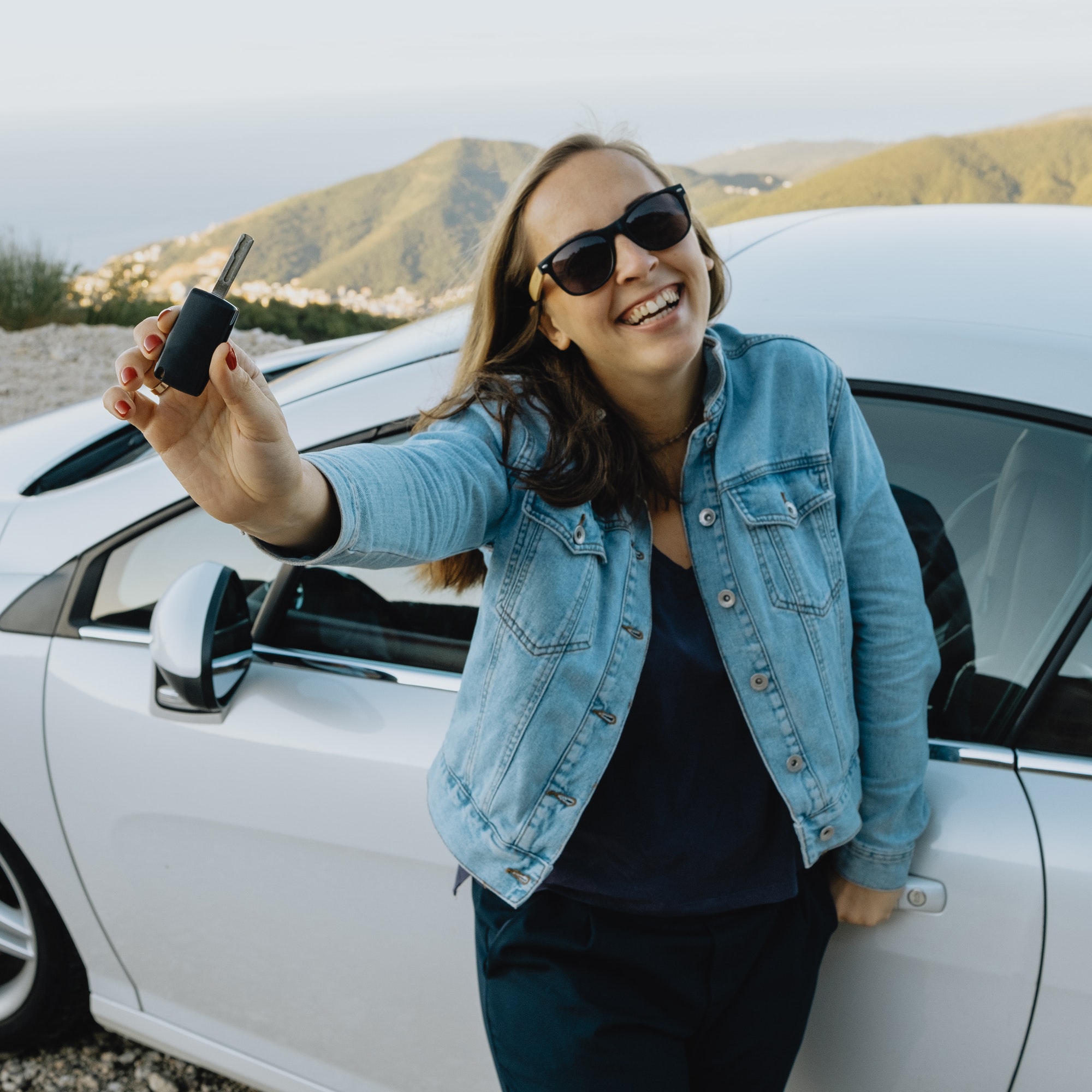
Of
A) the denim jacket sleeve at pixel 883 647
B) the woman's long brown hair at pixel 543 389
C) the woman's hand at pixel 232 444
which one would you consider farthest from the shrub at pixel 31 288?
the denim jacket sleeve at pixel 883 647

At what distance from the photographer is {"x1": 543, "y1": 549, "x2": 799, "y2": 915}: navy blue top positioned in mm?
1313

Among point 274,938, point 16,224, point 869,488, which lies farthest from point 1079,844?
point 16,224

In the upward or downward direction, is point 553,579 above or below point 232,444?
below

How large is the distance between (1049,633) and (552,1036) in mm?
821

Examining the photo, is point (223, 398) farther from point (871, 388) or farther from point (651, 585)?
point (871, 388)

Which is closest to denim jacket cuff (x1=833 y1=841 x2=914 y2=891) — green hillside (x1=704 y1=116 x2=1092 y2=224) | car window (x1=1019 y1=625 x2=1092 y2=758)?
car window (x1=1019 y1=625 x2=1092 y2=758)

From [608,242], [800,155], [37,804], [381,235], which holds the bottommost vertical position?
[800,155]

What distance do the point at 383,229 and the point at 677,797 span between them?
9.75m

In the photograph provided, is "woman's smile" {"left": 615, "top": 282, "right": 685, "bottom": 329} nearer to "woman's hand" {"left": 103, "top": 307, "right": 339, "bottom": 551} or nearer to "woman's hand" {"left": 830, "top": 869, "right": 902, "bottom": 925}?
"woman's hand" {"left": 103, "top": 307, "right": 339, "bottom": 551}

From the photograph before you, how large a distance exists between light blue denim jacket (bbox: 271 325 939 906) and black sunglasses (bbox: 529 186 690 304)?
16 cm

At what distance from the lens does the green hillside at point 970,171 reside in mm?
15523

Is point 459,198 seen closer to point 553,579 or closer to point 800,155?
point 553,579

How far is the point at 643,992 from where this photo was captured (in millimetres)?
1318

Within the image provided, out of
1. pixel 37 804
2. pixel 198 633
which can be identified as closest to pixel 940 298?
pixel 198 633
